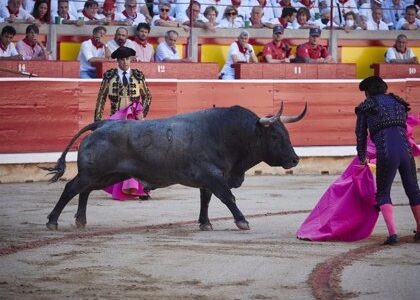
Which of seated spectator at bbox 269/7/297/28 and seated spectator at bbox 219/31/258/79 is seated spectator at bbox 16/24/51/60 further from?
seated spectator at bbox 269/7/297/28

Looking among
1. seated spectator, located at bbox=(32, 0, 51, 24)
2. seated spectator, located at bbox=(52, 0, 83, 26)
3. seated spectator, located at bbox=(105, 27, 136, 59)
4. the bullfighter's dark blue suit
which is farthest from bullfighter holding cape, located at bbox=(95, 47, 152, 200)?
the bullfighter's dark blue suit

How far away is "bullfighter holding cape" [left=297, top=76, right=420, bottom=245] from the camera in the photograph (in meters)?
7.91

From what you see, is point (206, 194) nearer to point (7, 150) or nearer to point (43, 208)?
point (43, 208)

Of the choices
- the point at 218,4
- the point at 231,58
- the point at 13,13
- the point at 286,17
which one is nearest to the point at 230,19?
the point at 218,4

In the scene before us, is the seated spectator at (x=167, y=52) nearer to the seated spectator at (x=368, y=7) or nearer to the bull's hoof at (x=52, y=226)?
the seated spectator at (x=368, y=7)

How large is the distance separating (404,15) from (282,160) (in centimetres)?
791

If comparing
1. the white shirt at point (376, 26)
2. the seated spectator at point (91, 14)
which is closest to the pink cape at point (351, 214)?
the seated spectator at point (91, 14)

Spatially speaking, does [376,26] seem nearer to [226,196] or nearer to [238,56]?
[238,56]

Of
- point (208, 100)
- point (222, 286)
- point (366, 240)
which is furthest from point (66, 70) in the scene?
point (222, 286)

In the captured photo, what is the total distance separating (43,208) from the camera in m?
10.3

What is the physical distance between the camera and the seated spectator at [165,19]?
560 inches

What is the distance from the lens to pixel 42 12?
1322 centimetres

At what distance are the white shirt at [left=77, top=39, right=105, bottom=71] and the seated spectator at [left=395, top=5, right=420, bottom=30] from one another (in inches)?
178

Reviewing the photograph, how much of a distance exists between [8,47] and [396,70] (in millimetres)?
5139
